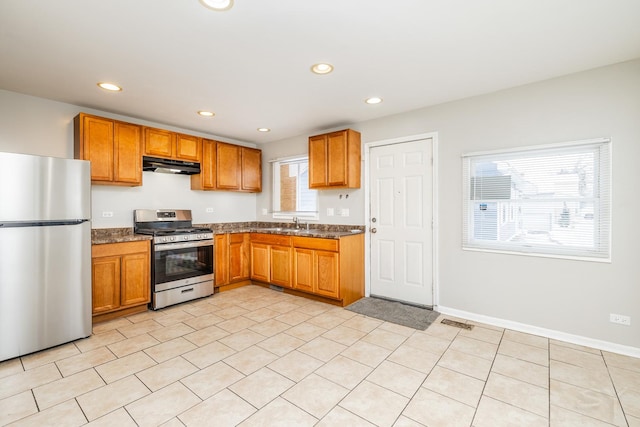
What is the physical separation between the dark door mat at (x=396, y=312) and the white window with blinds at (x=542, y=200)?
93cm

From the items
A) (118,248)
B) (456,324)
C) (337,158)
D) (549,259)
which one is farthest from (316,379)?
(337,158)

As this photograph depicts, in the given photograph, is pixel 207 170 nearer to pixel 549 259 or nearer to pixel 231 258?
pixel 231 258

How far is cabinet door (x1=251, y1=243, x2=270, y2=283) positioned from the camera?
4582mm

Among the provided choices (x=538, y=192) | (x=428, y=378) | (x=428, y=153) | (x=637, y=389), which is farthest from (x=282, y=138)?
(x=637, y=389)

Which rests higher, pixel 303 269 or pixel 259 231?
pixel 259 231

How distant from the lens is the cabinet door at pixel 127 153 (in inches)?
142

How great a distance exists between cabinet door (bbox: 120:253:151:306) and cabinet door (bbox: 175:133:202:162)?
1.54 m

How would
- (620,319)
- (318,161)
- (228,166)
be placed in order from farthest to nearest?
1. (228,166)
2. (318,161)
3. (620,319)

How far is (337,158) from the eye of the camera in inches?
163

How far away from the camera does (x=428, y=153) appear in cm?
363

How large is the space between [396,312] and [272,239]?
206 centimetres

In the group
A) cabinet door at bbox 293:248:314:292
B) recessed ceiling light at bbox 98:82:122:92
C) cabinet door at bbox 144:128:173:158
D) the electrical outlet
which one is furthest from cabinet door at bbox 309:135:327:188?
the electrical outlet

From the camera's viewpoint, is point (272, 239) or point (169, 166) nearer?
point (169, 166)

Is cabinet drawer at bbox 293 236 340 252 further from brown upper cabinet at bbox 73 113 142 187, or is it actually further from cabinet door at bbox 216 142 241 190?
brown upper cabinet at bbox 73 113 142 187
